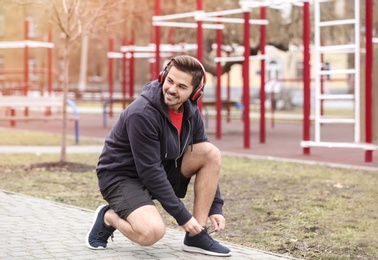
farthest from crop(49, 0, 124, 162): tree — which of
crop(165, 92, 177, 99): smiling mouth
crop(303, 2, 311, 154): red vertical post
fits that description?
crop(165, 92, 177, 99): smiling mouth

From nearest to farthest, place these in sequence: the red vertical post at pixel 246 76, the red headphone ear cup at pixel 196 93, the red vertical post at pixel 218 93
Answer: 1. the red headphone ear cup at pixel 196 93
2. the red vertical post at pixel 246 76
3. the red vertical post at pixel 218 93

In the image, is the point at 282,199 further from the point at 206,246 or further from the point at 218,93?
the point at 218,93

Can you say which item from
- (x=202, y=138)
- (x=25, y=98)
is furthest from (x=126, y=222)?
(x=25, y=98)

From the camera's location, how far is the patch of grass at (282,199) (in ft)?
22.8

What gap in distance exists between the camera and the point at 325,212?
8.43 m

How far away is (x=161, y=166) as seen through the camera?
19.6 ft

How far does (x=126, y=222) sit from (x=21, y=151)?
31.4 feet

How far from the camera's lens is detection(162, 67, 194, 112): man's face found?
585 centimetres

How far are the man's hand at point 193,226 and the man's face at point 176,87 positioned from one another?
0.73 m

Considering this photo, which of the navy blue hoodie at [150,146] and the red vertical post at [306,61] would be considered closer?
the navy blue hoodie at [150,146]

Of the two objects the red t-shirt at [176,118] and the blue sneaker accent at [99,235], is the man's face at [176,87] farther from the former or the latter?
the blue sneaker accent at [99,235]

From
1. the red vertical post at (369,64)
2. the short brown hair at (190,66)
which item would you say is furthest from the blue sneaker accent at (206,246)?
the red vertical post at (369,64)

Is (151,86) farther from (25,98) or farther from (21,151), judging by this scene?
(25,98)

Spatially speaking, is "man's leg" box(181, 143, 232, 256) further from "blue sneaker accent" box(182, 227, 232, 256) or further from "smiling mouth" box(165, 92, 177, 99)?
"smiling mouth" box(165, 92, 177, 99)
